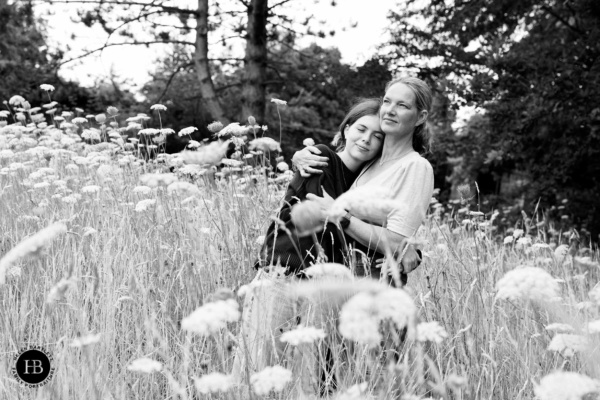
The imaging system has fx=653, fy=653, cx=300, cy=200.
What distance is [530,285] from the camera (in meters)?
1.28

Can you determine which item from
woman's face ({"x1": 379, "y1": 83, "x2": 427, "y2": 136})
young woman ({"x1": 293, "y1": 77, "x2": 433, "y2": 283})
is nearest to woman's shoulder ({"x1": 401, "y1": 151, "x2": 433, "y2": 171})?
young woman ({"x1": 293, "y1": 77, "x2": 433, "y2": 283})

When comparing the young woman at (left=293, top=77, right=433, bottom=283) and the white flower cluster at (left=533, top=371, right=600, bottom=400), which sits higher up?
the young woman at (left=293, top=77, right=433, bottom=283)

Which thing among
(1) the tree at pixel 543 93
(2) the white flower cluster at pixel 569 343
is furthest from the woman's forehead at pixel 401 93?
(1) the tree at pixel 543 93

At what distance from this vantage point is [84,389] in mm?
1952

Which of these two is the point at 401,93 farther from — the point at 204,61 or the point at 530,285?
the point at 204,61

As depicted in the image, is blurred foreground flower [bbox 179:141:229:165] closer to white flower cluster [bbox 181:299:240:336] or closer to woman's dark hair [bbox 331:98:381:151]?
white flower cluster [bbox 181:299:240:336]

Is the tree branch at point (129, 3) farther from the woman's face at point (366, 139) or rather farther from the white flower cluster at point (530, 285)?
the white flower cluster at point (530, 285)

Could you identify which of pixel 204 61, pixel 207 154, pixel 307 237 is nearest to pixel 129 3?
pixel 204 61

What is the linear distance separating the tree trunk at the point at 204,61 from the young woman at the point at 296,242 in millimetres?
7659

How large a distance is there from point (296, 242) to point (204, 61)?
28.1 feet

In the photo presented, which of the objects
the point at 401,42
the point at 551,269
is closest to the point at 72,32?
the point at 401,42

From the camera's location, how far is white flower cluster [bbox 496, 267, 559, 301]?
1.27 m

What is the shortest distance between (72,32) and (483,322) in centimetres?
910

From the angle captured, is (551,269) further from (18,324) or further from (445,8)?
(445,8)
